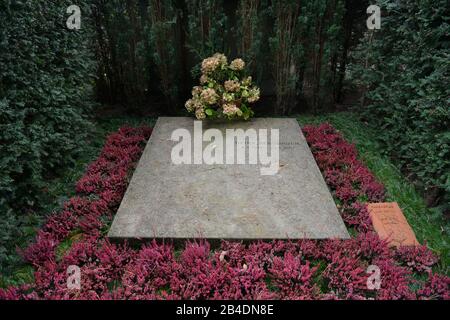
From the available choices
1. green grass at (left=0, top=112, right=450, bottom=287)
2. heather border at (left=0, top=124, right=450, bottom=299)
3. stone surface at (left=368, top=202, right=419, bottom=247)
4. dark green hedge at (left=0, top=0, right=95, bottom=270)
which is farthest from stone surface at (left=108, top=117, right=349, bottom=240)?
dark green hedge at (left=0, top=0, right=95, bottom=270)

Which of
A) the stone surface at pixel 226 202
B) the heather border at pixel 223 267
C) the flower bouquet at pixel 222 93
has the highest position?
the flower bouquet at pixel 222 93

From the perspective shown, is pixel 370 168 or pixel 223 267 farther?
pixel 370 168

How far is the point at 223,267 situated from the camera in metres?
3.31

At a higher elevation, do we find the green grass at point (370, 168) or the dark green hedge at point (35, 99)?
the dark green hedge at point (35, 99)

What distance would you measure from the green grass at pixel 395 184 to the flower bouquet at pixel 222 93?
112 centimetres

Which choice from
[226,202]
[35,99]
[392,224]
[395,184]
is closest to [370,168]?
[395,184]

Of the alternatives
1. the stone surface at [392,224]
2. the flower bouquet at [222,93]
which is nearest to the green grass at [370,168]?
the stone surface at [392,224]

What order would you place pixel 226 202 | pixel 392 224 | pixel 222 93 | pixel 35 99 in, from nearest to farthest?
1. pixel 392 224
2. pixel 226 202
3. pixel 35 99
4. pixel 222 93

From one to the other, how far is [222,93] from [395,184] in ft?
9.34

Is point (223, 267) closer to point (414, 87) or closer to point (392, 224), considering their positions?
point (392, 224)

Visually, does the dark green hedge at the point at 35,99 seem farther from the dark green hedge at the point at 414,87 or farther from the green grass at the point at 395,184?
the dark green hedge at the point at 414,87

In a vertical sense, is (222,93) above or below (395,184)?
above

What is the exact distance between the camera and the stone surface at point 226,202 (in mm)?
3674
